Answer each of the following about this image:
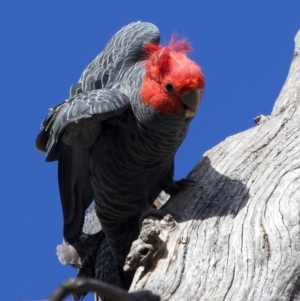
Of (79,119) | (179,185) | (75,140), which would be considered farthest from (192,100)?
(75,140)

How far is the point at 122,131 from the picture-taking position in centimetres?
451

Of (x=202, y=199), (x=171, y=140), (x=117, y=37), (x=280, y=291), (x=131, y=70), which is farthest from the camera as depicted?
(x=117, y=37)

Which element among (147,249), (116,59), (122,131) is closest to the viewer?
(147,249)

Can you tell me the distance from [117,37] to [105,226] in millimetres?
1606

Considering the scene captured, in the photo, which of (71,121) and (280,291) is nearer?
(280,291)

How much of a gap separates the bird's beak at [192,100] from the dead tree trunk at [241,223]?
468 millimetres

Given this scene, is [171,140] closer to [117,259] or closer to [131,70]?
[131,70]

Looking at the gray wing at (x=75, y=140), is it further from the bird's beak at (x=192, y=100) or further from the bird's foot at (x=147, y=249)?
the bird's foot at (x=147, y=249)

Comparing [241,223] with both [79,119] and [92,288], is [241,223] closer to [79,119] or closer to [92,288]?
[79,119]

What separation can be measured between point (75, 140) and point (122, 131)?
37 centimetres

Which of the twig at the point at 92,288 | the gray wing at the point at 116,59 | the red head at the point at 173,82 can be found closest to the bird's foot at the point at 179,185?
the red head at the point at 173,82

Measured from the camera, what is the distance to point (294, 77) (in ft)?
15.6

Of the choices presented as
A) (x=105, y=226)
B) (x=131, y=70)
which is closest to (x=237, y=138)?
(x=131, y=70)

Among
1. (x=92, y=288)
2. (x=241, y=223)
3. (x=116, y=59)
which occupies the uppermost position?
(x=116, y=59)
